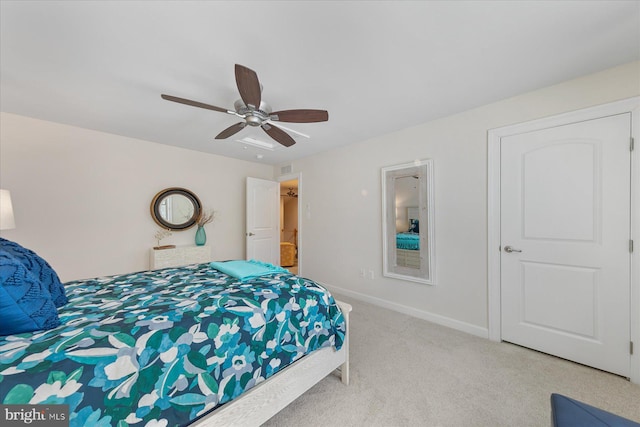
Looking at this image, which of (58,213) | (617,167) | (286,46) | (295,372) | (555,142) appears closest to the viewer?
(295,372)

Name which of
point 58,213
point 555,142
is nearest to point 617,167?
point 555,142

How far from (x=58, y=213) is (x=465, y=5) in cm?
434

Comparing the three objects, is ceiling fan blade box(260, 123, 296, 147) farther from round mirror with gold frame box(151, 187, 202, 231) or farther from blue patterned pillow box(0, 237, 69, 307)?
round mirror with gold frame box(151, 187, 202, 231)

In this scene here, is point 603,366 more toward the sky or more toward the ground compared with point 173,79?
more toward the ground

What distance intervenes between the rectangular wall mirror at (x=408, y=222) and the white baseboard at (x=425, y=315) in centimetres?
38

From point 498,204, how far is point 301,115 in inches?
82.1

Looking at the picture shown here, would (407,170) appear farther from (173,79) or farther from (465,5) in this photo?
(173,79)

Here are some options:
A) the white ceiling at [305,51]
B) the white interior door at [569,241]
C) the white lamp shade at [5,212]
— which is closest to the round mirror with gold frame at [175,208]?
the white ceiling at [305,51]

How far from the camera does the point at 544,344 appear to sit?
2.05 m

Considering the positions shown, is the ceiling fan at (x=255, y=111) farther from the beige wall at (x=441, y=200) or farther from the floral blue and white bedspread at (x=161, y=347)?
the beige wall at (x=441, y=200)

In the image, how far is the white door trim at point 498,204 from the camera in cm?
169

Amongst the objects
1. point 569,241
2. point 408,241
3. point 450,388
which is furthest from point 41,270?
point 569,241

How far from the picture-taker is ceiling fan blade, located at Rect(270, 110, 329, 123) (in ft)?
5.94

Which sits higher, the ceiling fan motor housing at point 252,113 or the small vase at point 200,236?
the ceiling fan motor housing at point 252,113
